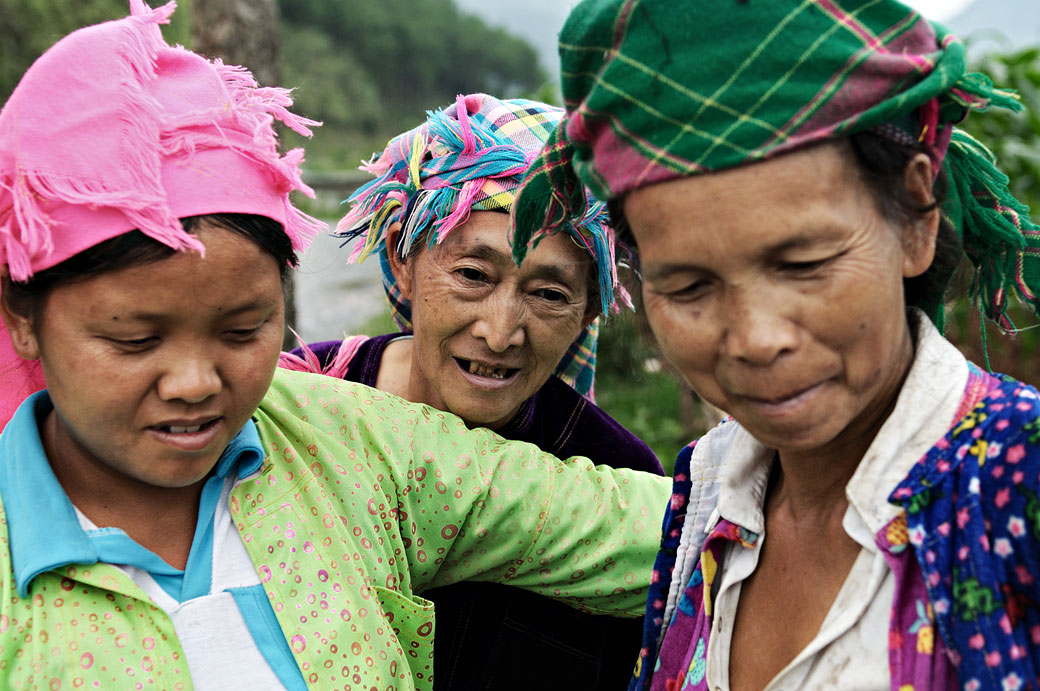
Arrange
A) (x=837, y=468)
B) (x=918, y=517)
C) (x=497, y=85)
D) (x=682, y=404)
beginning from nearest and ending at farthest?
(x=918, y=517)
(x=837, y=468)
(x=682, y=404)
(x=497, y=85)

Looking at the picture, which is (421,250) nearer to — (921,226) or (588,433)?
(588,433)

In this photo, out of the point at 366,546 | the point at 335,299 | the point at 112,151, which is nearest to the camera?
the point at 112,151

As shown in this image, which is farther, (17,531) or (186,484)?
(186,484)

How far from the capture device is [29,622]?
151cm

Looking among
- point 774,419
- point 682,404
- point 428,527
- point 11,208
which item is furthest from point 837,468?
point 682,404

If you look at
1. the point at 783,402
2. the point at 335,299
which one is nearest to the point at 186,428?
the point at 783,402

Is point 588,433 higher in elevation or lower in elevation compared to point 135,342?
lower

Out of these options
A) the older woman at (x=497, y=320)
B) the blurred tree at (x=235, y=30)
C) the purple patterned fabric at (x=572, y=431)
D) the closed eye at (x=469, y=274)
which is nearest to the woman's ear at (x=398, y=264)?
the older woman at (x=497, y=320)

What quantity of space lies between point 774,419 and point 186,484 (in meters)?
1.05

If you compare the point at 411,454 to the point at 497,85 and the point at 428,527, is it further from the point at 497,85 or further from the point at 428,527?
the point at 497,85

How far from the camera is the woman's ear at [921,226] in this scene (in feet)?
4.64

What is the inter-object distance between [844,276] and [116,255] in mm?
1151

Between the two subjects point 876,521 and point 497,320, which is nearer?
point 876,521

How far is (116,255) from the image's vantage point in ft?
5.12
